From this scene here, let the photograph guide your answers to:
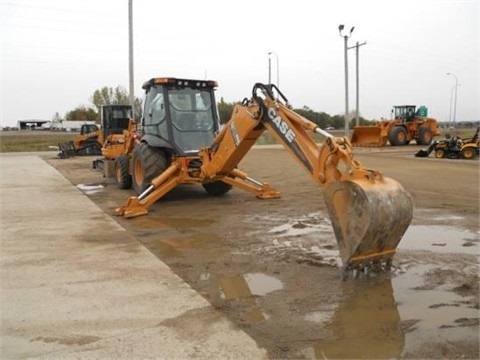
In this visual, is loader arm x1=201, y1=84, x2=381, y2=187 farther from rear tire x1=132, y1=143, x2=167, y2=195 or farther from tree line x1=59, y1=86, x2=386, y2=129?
tree line x1=59, y1=86, x2=386, y2=129

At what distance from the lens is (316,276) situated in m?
5.39

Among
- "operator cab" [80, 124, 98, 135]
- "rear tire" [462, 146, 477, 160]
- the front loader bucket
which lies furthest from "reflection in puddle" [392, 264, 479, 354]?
the front loader bucket

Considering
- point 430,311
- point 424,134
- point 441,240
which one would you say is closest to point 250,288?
point 430,311

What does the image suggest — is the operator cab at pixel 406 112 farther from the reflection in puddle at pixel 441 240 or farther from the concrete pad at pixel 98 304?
the concrete pad at pixel 98 304

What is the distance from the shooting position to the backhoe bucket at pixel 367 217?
4855 millimetres

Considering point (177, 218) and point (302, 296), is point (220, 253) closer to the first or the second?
point (302, 296)

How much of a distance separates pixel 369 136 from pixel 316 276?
1078 inches

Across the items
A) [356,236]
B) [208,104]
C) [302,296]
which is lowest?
[302,296]

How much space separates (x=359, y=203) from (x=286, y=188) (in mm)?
7848

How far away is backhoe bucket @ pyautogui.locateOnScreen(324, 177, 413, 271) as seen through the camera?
4.86 meters

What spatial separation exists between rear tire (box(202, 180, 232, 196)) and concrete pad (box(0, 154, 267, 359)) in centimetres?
366

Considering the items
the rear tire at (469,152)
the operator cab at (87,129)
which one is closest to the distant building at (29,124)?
the operator cab at (87,129)

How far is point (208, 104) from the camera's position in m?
10.7

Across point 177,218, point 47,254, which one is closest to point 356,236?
point 47,254
